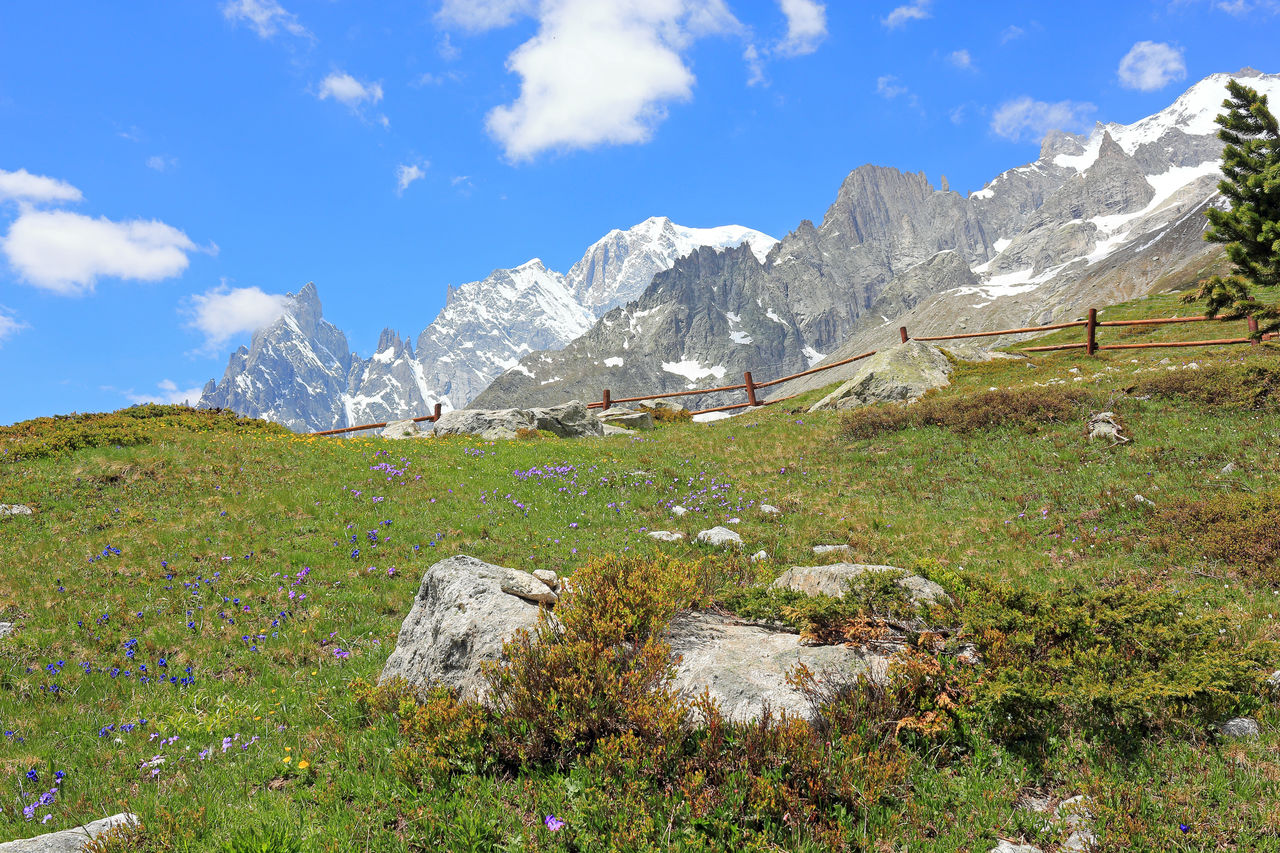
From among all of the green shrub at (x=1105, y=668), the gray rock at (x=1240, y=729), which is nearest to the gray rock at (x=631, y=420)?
the green shrub at (x=1105, y=668)

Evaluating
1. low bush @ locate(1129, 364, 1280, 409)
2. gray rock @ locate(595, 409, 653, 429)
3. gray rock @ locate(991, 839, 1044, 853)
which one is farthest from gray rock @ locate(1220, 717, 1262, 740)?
gray rock @ locate(595, 409, 653, 429)

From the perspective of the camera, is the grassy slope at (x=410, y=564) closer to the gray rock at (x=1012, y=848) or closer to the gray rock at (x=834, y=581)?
the gray rock at (x=1012, y=848)

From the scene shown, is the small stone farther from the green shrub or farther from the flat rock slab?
the flat rock slab

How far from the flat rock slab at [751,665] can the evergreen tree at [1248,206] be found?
16404 millimetres

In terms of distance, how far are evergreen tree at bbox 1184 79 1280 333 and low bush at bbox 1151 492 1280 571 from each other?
680cm

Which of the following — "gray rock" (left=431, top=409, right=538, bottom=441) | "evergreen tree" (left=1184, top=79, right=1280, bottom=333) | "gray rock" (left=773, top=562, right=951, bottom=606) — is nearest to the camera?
"gray rock" (left=773, top=562, right=951, bottom=606)

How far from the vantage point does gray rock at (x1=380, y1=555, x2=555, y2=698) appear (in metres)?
6.51

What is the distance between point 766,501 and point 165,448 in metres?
17.1

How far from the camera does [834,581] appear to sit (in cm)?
849

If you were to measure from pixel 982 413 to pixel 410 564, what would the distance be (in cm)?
1774

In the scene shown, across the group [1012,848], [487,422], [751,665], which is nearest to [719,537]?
[751,665]

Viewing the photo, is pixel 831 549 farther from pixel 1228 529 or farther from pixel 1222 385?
pixel 1222 385

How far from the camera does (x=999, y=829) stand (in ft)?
14.9

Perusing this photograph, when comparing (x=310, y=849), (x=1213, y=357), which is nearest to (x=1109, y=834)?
(x=310, y=849)
